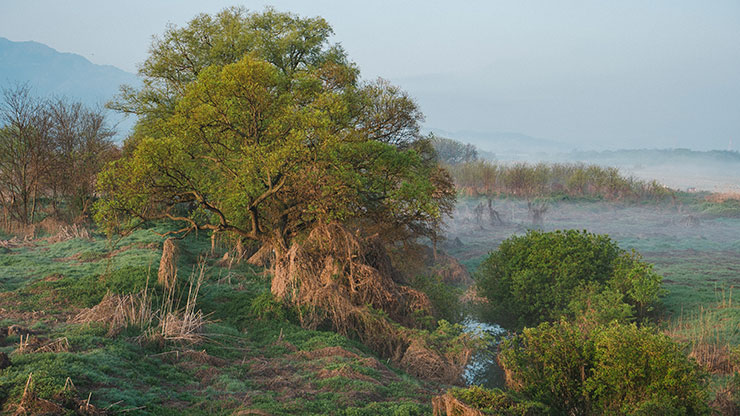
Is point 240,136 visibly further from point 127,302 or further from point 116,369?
point 116,369

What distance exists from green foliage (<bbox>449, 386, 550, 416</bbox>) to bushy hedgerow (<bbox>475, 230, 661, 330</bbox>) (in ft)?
22.3

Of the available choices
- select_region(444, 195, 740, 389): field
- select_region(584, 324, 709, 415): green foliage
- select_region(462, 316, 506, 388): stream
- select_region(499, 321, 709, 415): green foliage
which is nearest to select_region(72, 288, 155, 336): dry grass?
select_region(499, 321, 709, 415): green foliage

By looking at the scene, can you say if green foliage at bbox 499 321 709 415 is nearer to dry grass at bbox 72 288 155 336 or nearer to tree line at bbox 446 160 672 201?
dry grass at bbox 72 288 155 336

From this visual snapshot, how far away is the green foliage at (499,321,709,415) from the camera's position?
7.21 m

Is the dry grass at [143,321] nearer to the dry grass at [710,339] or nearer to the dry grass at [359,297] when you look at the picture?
the dry grass at [359,297]

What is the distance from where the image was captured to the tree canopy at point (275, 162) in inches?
508

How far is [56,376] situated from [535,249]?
12978 mm

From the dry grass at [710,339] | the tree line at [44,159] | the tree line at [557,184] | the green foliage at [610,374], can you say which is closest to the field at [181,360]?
the green foliage at [610,374]

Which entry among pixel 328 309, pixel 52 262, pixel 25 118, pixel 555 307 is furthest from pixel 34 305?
pixel 25 118

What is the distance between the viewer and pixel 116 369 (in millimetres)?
7184

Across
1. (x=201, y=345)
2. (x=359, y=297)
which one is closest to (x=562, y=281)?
(x=359, y=297)

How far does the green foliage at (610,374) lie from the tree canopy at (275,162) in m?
6.51

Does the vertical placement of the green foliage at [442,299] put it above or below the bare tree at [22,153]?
below

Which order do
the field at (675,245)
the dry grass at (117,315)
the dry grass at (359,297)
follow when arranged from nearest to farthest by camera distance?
the dry grass at (117,315)
the dry grass at (359,297)
the field at (675,245)
